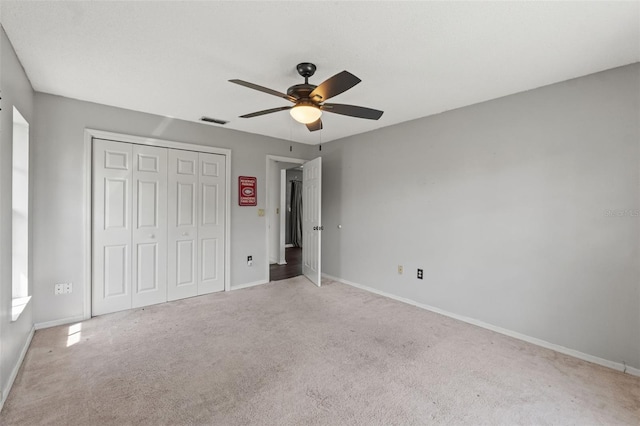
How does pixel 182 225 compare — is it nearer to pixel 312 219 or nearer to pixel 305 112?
pixel 312 219

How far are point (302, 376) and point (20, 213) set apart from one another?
2793 mm

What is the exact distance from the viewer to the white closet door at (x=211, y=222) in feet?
12.9

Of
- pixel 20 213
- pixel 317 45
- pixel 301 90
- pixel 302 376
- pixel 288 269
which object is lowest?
pixel 302 376

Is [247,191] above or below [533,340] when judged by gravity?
above

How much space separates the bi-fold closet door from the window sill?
0.68 metres

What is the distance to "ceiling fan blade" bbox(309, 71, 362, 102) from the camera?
1781 millimetres

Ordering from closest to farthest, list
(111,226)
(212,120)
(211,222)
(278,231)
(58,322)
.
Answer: (58,322) → (111,226) → (212,120) → (211,222) → (278,231)

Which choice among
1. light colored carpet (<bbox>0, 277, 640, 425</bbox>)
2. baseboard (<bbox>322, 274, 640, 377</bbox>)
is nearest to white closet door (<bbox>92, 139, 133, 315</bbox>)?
light colored carpet (<bbox>0, 277, 640, 425</bbox>)

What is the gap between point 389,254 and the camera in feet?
13.1

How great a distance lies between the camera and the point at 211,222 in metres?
4.04

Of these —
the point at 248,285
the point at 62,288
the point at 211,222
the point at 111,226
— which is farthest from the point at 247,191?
the point at 62,288

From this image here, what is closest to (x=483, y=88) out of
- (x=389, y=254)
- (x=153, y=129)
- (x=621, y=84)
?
(x=621, y=84)

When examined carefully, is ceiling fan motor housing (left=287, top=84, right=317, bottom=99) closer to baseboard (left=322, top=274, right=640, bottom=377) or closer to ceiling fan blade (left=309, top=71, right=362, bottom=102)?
ceiling fan blade (left=309, top=71, right=362, bottom=102)

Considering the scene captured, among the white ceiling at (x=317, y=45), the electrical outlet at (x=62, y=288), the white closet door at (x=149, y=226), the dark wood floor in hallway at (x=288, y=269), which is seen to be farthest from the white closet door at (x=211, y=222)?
the electrical outlet at (x=62, y=288)
